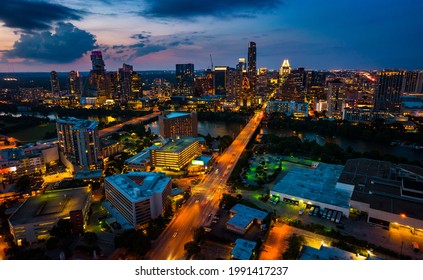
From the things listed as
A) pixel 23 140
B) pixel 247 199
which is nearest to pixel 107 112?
pixel 23 140

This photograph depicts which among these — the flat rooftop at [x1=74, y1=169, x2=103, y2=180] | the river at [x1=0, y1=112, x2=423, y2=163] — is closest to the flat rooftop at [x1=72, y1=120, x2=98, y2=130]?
the flat rooftop at [x1=74, y1=169, x2=103, y2=180]

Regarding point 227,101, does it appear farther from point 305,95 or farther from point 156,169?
point 156,169

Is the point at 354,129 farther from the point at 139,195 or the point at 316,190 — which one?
the point at 139,195

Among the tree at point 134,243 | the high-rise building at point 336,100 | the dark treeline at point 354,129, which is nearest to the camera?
the tree at point 134,243

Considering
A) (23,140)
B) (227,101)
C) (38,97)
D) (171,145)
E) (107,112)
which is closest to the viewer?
A: (171,145)

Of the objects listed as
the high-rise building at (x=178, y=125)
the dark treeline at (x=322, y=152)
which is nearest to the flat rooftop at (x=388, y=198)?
the dark treeline at (x=322, y=152)

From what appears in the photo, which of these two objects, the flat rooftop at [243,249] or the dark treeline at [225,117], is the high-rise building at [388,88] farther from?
the flat rooftop at [243,249]
